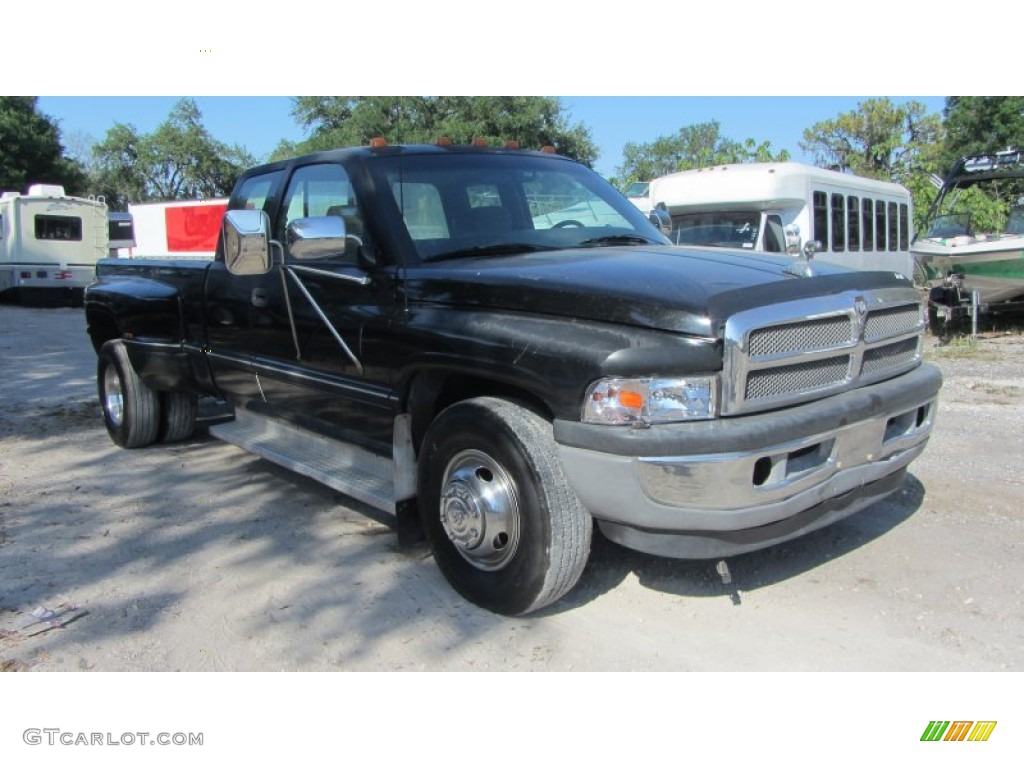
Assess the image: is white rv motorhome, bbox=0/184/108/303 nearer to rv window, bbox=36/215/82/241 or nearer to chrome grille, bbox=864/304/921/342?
rv window, bbox=36/215/82/241

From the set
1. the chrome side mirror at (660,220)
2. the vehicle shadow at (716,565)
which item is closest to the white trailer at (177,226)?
the chrome side mirror at (660,220)

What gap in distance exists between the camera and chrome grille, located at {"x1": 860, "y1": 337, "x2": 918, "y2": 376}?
3.46 metres

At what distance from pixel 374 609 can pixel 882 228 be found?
1476cm

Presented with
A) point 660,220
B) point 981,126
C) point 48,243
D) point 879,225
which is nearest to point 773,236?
point 879,225

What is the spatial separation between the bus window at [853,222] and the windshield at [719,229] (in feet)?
9.19

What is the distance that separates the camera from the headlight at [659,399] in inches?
114

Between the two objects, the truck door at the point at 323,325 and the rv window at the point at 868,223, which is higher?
the rv window at the point at 868,223

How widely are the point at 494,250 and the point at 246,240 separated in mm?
1151

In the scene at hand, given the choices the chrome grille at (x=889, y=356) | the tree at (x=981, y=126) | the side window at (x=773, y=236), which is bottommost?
the chrome grille at (x=889, y=356)

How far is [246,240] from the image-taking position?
400 cm

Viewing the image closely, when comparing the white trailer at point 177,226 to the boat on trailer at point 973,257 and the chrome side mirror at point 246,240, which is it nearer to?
the boat on trailer at point 973,257

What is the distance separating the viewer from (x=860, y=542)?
4113mm
